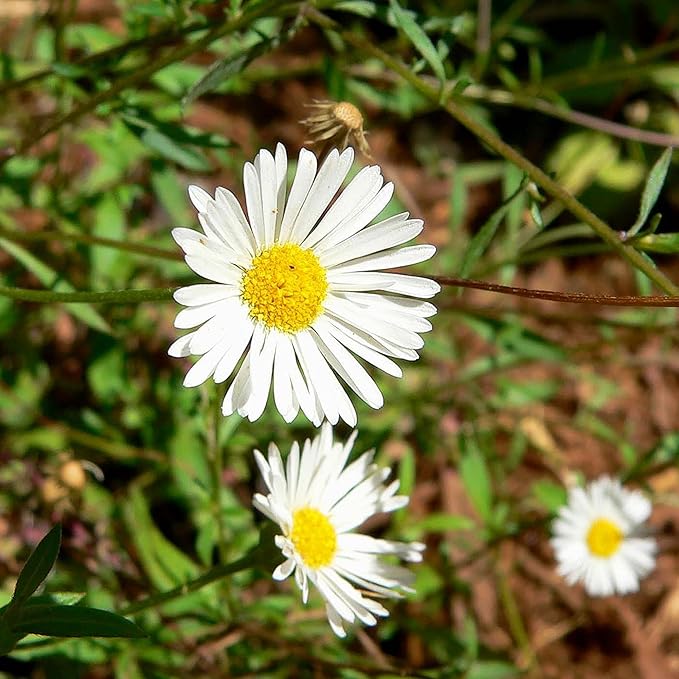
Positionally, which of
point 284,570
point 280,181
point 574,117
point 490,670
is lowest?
point 284,570

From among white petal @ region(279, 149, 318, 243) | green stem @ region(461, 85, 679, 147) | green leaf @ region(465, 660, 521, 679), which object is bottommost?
green leaf @ region(465, 660, 521, 679)

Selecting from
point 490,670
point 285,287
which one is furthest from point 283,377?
point 490,670

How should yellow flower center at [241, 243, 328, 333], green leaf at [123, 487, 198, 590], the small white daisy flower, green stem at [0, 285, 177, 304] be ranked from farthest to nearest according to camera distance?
the small white daisy flower
green leaf at [123, 487, 198, 590]
yellow flower center at [241, 243, 328, 333]
green stem at [0, 285, 177, 304]

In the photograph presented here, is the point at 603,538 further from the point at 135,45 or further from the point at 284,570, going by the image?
the point at 135,45

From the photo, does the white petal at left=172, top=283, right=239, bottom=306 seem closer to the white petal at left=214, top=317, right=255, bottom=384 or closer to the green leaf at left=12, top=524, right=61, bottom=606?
the white petal at left=214, top=317, right=255, bottom=384

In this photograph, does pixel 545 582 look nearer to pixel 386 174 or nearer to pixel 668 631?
pixel 668 631

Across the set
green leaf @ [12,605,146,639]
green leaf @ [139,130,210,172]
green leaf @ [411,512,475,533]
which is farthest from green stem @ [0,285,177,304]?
green leaf @ [411,512,475,533]
